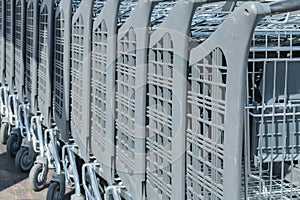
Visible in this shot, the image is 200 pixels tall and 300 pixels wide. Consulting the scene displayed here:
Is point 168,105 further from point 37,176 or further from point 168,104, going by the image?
point 37,176

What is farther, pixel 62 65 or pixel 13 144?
pixel 13 144

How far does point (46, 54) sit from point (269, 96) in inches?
71.7

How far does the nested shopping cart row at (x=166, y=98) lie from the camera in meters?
1.51

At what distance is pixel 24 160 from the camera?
4609 mm

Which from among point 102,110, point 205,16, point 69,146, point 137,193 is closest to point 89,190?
point 69,146

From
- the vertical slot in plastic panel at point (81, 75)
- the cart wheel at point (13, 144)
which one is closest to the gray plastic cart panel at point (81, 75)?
the vertical slot in plastic panel at point (81, 75)

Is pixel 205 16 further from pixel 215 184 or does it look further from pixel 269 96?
pixel 215 184

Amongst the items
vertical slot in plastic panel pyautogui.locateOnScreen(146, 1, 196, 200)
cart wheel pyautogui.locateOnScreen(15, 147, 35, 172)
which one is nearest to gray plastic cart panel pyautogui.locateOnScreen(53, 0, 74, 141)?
cart wheel pyautogui.locateOnScreen(15, 147, 35, 172)

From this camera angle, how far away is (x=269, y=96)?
2410 mm

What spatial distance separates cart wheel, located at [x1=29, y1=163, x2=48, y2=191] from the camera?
13.4 ft

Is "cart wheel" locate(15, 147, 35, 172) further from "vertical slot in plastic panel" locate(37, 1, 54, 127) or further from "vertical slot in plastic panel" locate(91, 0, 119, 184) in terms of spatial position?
"vertical slot in plastic panel" locate(91, 0, 119, 184)

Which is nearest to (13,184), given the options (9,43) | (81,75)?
(9,43)

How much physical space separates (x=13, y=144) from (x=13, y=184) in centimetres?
69

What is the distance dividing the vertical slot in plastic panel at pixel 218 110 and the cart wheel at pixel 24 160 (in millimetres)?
3020
